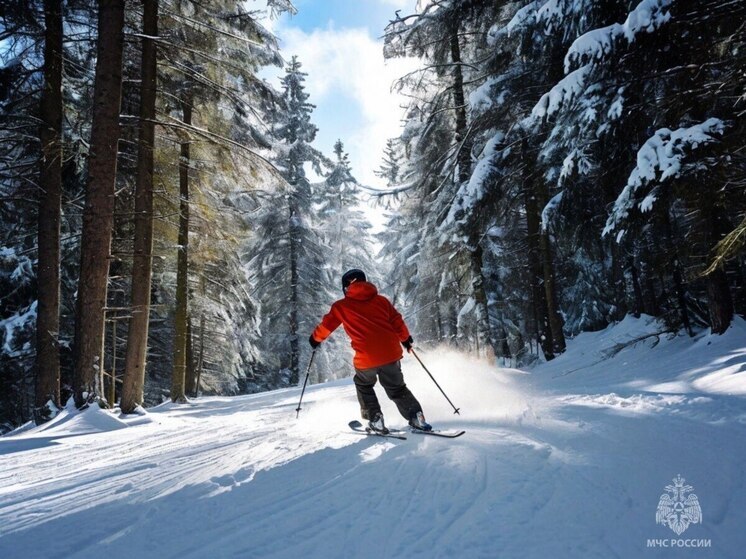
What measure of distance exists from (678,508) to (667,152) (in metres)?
4.87

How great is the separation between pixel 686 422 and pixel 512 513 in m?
2.38

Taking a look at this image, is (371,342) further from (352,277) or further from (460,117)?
(460,117)

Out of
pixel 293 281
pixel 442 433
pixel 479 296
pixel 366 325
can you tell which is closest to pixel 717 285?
pixel 442 433

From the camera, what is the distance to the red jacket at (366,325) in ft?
16.5

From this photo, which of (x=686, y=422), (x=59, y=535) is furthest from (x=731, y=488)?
(x=59, y=535)

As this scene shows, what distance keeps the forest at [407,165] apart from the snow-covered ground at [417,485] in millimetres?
2370

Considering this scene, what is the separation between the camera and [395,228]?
32.2 m

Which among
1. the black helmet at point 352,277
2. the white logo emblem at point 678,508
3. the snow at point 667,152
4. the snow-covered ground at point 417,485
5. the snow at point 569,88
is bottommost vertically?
the white logo emblem at point 678,508

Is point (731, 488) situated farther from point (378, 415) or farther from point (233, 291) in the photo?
point (233, 291)

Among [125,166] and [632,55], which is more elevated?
[125,166]

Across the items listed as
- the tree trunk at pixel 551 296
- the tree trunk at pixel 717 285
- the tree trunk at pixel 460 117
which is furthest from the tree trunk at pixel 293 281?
the tree trunk at pixel 717 285

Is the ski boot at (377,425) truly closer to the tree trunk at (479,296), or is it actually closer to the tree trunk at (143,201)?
the tree trunk at (143,201)

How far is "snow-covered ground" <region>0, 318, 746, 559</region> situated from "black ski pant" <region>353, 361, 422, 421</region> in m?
0.43

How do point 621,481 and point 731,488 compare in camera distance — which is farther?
point 621,481
